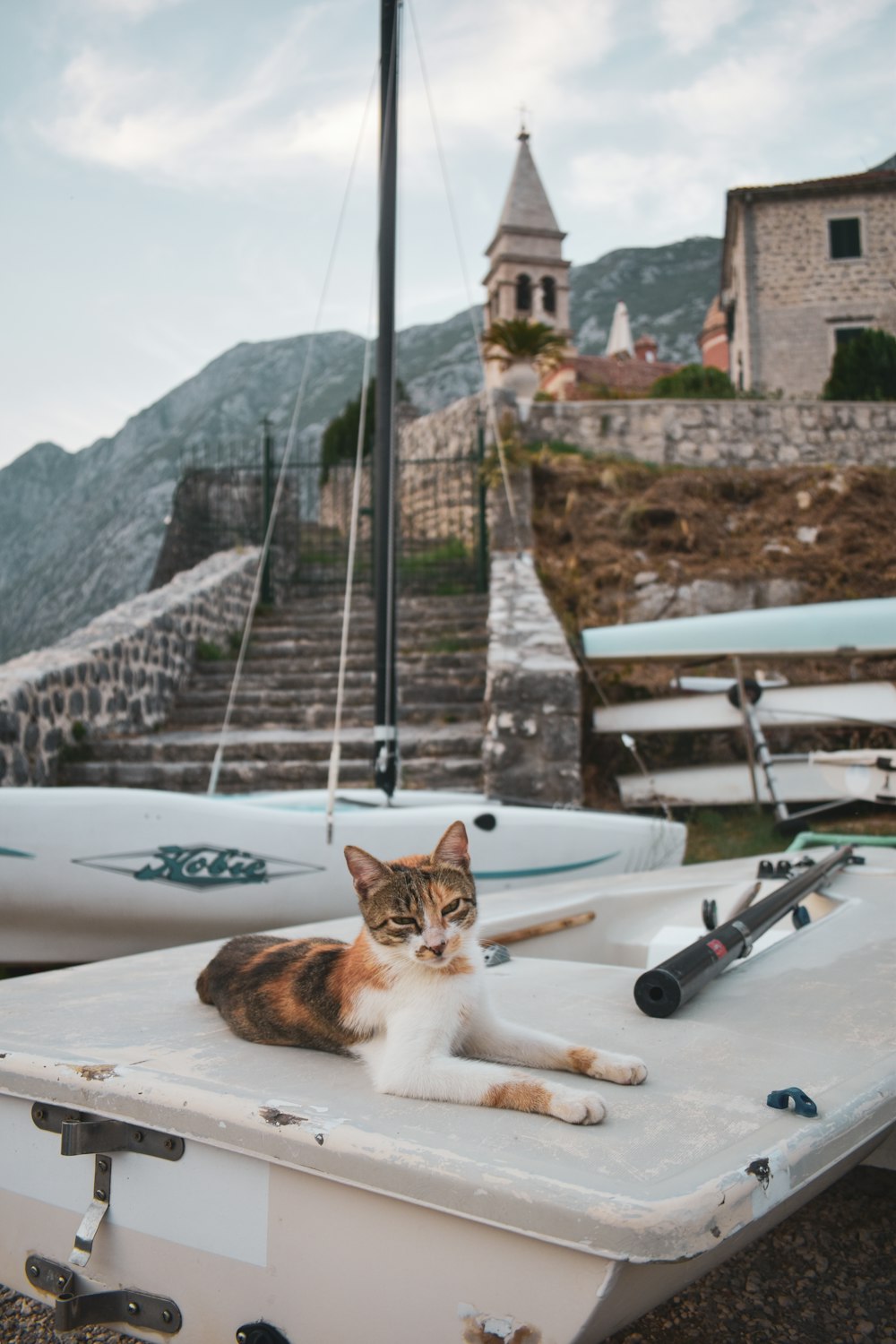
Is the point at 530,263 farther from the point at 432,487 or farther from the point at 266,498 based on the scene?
the point at 266,498

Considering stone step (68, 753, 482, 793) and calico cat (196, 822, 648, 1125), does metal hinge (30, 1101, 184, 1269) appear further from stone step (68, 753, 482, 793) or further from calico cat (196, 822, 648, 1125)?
stone step (68, 753, 482, 793)

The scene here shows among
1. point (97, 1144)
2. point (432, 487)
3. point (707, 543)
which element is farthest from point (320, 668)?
point (97, 1144)

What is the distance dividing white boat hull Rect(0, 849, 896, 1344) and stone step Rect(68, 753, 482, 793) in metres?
5.02

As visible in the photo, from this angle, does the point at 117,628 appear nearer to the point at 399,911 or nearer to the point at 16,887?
the point at 16,887

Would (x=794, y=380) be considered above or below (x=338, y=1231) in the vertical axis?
above

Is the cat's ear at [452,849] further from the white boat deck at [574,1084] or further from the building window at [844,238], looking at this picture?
the building window at [844,238]

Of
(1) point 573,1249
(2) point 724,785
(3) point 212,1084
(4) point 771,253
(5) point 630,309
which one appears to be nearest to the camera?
(1) point 573,1249

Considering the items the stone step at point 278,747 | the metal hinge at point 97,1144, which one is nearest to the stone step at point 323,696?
the stone step at point 278,747

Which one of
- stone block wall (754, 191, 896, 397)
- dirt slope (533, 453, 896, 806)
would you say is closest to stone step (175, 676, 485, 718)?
dirt slope (533, 453, 896, 806)

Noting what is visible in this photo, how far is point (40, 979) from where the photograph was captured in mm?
2467

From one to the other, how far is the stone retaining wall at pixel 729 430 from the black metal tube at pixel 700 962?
34.5 feet

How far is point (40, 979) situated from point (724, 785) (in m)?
5.61

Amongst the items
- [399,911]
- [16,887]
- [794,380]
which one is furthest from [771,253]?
[399,911]

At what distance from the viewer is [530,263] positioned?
2572 cm
